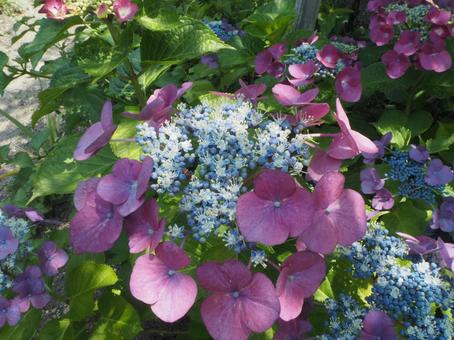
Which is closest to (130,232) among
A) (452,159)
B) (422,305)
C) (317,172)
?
(317,172)

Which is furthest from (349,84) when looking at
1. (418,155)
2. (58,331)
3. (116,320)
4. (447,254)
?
(58,331)

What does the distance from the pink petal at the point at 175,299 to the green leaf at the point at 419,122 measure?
122cm

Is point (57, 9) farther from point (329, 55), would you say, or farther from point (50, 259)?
point (329, 55)

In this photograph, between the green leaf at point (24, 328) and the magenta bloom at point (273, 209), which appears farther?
the green leaf at point (24, 328)

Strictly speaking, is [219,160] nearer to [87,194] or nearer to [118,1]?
[87,194]

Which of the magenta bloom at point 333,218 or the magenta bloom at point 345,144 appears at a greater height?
the magenta bloom at point 345,144

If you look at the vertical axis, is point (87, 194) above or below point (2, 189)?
above

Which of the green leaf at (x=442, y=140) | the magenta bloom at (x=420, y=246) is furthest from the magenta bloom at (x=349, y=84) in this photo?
the magenta bloom at (x=420, y=246)

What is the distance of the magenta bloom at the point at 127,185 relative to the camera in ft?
2.33

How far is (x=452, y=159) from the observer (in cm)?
155

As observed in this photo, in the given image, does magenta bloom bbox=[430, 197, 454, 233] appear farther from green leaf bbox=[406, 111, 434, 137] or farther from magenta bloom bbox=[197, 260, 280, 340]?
magenta bloom bbox=[197, 260, 280, 340]

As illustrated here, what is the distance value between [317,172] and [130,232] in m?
0.35

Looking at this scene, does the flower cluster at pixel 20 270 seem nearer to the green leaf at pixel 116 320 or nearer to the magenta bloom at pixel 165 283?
the green leaf at pixel 116 320

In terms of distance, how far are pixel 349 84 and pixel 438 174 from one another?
37cm
